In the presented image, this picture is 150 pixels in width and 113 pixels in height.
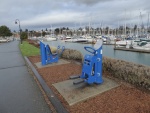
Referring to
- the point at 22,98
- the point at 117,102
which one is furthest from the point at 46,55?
the point at 117,102

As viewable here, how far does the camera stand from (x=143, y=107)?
3932 millimetres

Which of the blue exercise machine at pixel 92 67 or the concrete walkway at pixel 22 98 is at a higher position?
the blue exercise machine at pixel 92 67

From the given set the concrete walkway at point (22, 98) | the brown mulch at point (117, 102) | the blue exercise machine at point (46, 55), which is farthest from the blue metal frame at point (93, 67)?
the blue exercise machine at point (46, 55)

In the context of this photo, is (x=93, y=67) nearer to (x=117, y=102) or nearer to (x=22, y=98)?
(x=117, y=102)

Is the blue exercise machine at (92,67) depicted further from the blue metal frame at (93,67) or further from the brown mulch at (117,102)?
the brown mulch at (117,102)

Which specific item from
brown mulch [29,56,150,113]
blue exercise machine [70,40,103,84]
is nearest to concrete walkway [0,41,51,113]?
brown mulch [29,56,150,113]

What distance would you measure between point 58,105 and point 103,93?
1469mm

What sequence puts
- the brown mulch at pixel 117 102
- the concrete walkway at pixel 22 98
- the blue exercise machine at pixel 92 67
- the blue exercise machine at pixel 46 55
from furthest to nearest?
the blue exercise machine at pixel 46 55 < the blue exercise machine at pixel 92 67 < the concrete walkway at pixel 22 98 < the brown mulch at pixel 117 102

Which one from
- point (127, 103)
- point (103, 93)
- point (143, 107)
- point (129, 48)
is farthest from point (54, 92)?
point (129, 48)

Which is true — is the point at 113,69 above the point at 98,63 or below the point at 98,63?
below

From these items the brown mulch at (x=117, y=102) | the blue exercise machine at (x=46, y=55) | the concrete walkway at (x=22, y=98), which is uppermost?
the blue exercise machine at (x=46, y=55)

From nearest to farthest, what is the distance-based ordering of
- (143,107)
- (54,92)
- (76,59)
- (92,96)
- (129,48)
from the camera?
(143,107) → (92,96) → (54,92) → (76,59) → (129,48)

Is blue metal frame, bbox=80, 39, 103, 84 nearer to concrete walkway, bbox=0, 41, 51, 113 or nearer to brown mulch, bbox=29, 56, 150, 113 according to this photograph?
brown mulch, bbox=29, 56, 150, 113

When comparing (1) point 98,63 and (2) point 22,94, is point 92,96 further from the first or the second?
(2) point 22,94
